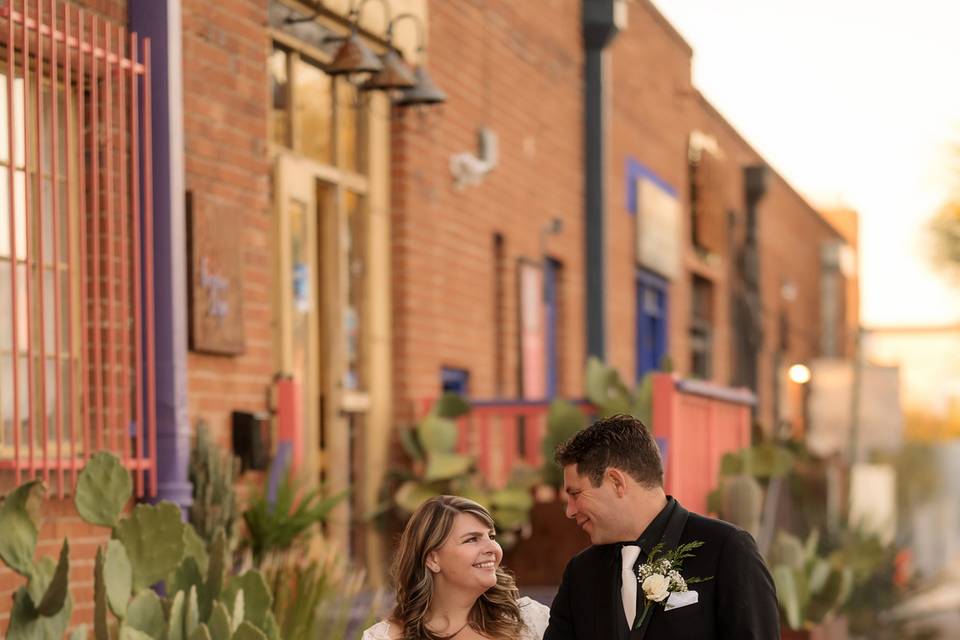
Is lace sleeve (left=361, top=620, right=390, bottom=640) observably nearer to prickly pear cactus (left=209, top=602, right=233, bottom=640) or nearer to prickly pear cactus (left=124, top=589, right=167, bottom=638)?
prickly pear cactus (left=209, top=602, right=233, bottom=640)

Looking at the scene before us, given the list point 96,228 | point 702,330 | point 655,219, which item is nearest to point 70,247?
point 96,228

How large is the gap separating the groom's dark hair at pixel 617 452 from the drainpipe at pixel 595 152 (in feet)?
33.9

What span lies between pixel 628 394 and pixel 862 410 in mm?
11261

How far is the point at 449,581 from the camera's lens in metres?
4.70

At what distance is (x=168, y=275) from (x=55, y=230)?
70 cm

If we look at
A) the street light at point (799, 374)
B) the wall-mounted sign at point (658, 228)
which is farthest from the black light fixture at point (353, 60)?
the street light at point (799, 374)

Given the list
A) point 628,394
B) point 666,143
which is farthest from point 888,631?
point 628,394

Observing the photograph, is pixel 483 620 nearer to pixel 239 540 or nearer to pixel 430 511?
pixel 430 511

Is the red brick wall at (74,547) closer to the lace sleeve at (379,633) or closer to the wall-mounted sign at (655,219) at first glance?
the lace sleeve at (379,633)

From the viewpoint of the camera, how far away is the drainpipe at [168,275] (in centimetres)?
782

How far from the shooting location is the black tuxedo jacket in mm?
4188

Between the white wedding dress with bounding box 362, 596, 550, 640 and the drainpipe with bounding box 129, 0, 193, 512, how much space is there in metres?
3.17

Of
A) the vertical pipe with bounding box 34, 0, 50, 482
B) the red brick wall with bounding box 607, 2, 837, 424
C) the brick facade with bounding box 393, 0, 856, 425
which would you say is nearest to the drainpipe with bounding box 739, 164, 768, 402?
the red brick wall with bounding box 607, 2, 837, 424

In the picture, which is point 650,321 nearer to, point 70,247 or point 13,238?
point 70,247
